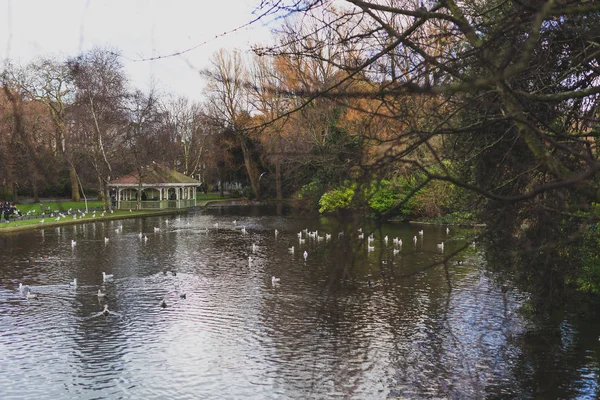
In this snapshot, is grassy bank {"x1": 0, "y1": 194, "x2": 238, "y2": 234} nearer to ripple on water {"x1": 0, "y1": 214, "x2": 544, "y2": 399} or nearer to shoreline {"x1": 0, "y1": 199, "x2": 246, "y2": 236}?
shoreline {"x1": 0, "y1": 199, "x2": 246, "y2": 236}

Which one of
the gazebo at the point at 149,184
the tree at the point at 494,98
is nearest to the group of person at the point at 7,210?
the gazebo at the point at 149,184

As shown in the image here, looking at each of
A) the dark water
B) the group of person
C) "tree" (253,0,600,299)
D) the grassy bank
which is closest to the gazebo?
the grassy bank

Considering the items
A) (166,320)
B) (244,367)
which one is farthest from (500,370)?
(166,320)

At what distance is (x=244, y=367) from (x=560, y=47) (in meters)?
7.80

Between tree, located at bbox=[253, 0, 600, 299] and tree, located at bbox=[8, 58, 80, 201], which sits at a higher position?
tree, located at bbox=[8, 58, 80, 201]

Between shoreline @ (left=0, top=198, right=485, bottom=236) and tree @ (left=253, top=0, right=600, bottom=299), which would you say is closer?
tree @ (left=253, top=0, right=600, bottom=299)

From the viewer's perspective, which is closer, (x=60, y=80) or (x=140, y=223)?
(x=140, y=223)

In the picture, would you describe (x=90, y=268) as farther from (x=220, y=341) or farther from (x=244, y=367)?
(x=244, y=367)

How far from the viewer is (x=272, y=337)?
12.3 metres

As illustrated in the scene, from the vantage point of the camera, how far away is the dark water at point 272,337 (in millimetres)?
9766

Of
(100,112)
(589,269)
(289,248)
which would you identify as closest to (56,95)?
A: (100,112)

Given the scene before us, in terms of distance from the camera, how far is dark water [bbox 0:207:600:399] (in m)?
9.77

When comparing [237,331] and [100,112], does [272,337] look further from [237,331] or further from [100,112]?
[100,112]

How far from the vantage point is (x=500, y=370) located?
34.1 ft
